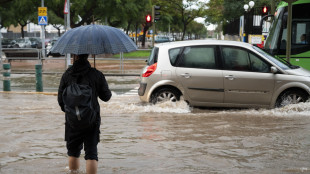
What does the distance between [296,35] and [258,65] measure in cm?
474

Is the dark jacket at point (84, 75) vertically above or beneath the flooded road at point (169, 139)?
above

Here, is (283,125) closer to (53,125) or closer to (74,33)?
(53,125)

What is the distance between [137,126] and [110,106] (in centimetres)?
258

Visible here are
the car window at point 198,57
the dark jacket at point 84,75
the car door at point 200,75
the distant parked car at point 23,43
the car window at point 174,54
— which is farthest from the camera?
the distant parked car at point 23,43

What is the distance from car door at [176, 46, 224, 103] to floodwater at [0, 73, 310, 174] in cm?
34

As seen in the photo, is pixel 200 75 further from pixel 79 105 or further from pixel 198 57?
pixel 79 105

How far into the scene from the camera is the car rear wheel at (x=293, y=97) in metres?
10.0

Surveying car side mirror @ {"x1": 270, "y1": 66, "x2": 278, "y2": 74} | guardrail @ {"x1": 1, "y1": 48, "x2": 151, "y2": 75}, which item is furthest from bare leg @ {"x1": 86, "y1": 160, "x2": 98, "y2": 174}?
guardrail @ {"x1": 1, "y1": 48, "x2": 151, "y2": 75}

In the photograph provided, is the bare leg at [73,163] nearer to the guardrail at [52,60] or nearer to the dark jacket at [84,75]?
the dark jacket at [84,75]

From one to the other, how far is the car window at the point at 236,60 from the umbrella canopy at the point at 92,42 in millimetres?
5518

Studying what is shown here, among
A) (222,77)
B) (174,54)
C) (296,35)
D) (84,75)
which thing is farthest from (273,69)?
(84,75)

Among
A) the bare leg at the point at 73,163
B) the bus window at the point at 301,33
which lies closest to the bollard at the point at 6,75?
the bus window at the point at 301,33

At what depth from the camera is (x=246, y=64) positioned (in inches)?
398

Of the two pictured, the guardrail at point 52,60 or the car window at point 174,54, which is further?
the guardrail at point 52,60
